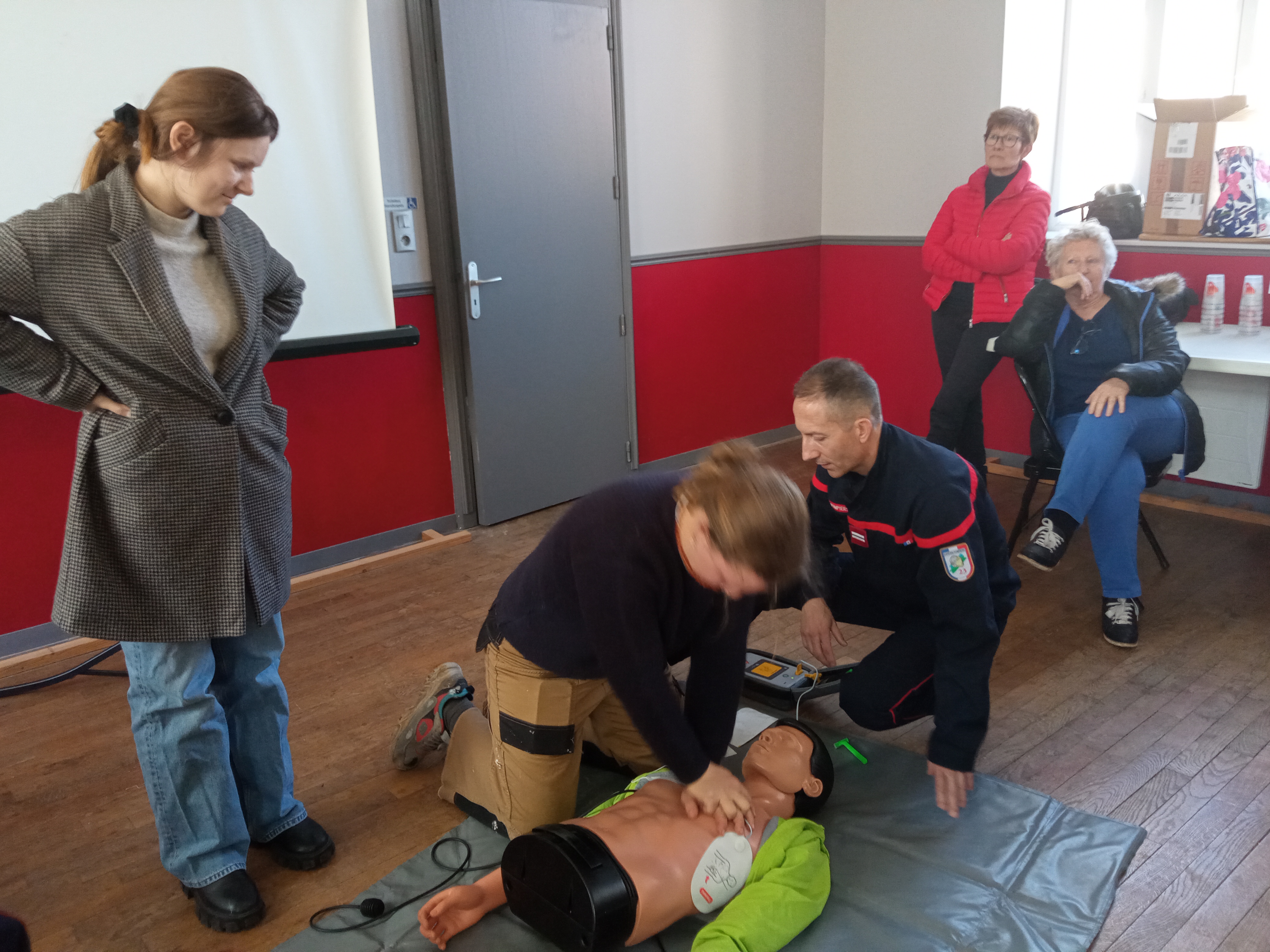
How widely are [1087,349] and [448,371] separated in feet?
7.15

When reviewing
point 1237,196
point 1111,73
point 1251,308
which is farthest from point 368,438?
point 1111,73

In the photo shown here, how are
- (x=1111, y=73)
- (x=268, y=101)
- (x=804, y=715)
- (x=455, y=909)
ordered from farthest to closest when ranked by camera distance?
(x=1111, y=73) < (x=268, y=101) < (x=804, y=715) < (x=455, y=909)

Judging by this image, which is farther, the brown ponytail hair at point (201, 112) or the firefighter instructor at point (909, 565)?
the firefighter instructor at point (909, 565)

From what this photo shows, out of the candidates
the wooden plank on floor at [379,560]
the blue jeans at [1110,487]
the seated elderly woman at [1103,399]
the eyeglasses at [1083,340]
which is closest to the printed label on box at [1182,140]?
the seated elderly woman at [1103,399]

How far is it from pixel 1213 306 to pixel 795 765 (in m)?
2.61

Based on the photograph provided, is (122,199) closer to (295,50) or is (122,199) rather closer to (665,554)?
(665,554)

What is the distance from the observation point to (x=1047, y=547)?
280 centimetres

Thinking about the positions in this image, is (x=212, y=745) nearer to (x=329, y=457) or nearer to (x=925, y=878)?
(x=925, y=878)

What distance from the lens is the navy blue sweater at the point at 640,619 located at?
154 centimetres

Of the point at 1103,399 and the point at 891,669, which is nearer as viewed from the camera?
the point at 891,669

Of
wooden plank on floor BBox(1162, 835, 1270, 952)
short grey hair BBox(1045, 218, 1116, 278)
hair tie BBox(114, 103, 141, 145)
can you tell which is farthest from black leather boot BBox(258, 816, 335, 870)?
short grey hair BBox(1045, 218, 1116, 278)

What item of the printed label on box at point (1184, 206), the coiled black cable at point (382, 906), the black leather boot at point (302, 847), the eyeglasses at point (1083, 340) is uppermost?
the printed label on box at point (1184, 206)

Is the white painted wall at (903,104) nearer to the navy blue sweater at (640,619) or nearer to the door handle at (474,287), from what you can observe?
the door handle at (474,287)

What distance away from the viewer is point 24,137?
2.54 metres
